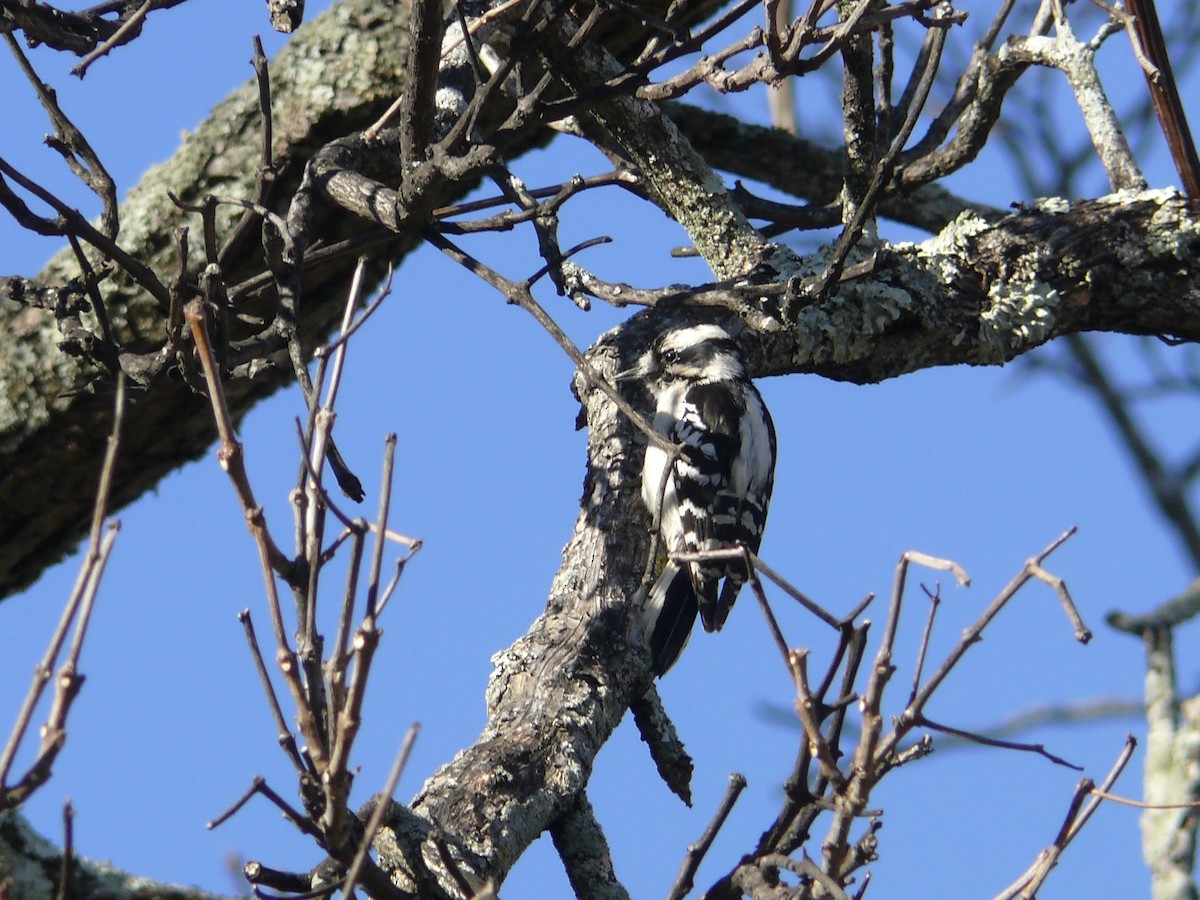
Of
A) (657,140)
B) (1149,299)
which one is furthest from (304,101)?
(1149,299)

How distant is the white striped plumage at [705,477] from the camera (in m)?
3.91

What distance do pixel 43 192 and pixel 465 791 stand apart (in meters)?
1.35

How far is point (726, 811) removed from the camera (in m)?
1.84

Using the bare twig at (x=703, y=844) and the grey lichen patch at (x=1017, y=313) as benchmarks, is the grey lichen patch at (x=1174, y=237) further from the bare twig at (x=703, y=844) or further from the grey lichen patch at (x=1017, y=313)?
the bare twig at (x=703, y=844)

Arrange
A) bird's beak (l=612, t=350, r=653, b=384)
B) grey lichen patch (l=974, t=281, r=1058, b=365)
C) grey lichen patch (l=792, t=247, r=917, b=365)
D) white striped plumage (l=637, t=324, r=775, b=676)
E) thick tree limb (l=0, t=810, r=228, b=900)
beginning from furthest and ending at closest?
white striped plumage (l=637, t=324, r=775, b=676)
grey lichen patch (l=974, t=281, r=1058, b=365)
grey lichen patch (l=792, t=247, r=917, b=365)
bird's beak (l=612, t=350, r=653, b=384)
thick tree limb (l=0, t=810, r=228, b=900)

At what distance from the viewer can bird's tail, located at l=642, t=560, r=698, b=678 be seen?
4164mm

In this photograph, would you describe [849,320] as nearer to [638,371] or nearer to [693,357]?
[693,357]

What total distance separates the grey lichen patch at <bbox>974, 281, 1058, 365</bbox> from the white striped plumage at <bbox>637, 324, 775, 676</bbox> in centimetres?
70

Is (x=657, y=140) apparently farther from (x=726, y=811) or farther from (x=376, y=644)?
(x=376, y=644)

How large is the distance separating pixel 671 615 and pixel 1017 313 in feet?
4.50

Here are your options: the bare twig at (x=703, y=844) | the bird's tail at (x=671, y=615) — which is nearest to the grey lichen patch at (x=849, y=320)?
the bird's tail at (x=671, y=615)

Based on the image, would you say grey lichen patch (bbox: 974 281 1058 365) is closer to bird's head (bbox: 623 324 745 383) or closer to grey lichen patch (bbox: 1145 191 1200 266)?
grey lichen patch (bbox: 1145 191 1200 266)

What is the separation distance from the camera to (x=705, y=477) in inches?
177

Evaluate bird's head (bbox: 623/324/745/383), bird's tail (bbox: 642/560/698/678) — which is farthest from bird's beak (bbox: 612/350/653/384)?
bird's tail (bbox: 642/560/698/678)
